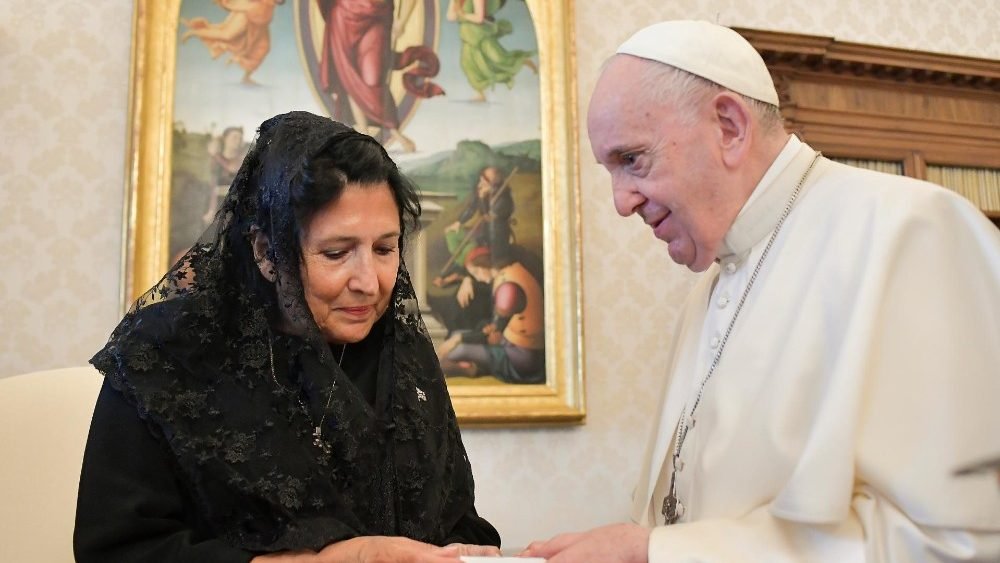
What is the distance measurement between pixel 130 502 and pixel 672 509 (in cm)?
122

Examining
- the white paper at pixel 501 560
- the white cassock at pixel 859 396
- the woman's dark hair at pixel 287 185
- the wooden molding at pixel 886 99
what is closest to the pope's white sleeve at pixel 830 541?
the white cassock at pixel 859 396

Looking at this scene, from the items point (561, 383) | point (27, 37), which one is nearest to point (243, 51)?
point (27, 37)

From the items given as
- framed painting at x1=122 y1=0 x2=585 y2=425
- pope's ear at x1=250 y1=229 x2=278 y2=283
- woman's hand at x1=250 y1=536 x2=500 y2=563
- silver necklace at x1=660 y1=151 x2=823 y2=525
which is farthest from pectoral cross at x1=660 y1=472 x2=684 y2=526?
framed painting at x1=122 y1=0 x2=585 y2=425

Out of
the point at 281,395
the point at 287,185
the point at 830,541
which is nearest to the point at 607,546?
the point at 830,541

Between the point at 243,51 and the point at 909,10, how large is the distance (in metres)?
3.49

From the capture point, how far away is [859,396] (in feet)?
5.58

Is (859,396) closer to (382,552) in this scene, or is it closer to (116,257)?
(382,552)

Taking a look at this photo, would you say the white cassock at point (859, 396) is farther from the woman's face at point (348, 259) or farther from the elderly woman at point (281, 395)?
the woman's face at point (348, 259)

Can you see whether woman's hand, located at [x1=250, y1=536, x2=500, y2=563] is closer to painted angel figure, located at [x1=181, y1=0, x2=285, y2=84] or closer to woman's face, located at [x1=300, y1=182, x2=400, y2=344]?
woman's face, located at [x1=300, y1=182, x2=400, y2=344]

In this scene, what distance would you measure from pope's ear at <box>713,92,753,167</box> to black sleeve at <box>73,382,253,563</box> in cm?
141

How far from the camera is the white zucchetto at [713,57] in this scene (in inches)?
84.8

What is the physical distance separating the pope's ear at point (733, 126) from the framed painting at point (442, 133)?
74.2 inches

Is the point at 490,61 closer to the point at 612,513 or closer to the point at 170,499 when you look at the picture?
the point at 612,513

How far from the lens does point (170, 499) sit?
179 centimetres
